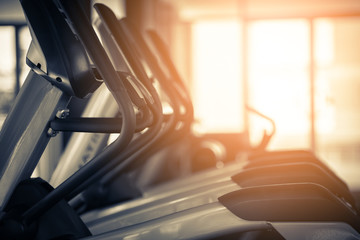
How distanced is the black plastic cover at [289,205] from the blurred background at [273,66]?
4528 millimetres

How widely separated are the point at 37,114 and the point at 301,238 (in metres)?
0.77

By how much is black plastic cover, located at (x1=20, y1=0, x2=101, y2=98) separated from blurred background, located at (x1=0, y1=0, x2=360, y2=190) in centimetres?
458

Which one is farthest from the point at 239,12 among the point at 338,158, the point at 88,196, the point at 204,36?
the point at 88,196

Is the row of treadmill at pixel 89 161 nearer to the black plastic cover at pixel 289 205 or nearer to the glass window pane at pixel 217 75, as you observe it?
the black plastic cover at pixel 289 205

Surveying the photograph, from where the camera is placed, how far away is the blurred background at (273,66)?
6090 millimetres

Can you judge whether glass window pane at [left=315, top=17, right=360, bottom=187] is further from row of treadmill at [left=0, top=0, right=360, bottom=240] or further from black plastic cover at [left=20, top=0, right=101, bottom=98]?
black plastic cover at [left=20, top=0, right=101, bottom=98]

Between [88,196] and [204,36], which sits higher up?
[204,36]

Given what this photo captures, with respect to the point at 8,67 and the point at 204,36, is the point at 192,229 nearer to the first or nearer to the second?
the point at 8,67

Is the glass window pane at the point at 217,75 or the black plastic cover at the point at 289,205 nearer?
the black plastic cover at the point at 289,205

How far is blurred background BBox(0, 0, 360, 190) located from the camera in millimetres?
6090

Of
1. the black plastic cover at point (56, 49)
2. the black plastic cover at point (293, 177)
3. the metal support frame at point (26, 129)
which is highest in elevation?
the black plastic cover at point (56, 49)

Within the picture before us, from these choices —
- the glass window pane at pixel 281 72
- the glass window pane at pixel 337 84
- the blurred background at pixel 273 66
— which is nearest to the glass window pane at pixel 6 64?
the blurred background at pixel 273 66

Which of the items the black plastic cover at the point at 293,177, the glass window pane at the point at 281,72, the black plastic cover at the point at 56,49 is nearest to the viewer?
the black plastic cover at the point at 56,49

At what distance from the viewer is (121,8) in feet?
11.7
